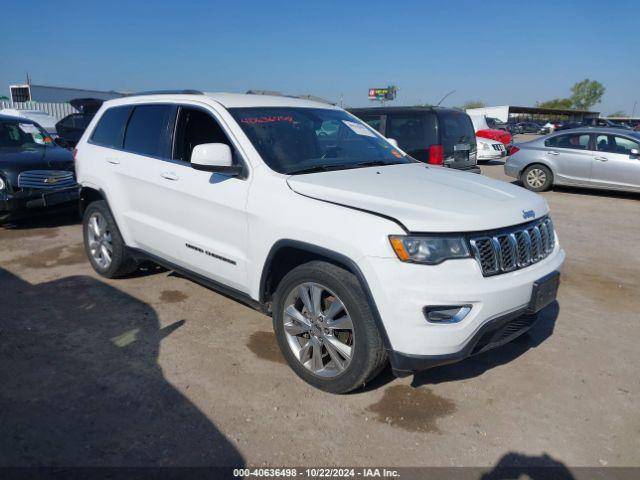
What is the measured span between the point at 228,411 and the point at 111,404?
71 cm

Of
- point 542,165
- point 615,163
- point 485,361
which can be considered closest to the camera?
point 485,361

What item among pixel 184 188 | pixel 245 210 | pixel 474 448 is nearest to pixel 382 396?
pixel 474 448

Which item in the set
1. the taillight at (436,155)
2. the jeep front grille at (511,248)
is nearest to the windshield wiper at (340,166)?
the jeep front grille at (511,248)

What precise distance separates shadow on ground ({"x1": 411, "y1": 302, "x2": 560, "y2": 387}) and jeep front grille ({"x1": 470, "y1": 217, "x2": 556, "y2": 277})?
91cm

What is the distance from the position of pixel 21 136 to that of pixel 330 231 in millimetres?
7219

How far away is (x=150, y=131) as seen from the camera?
450cm

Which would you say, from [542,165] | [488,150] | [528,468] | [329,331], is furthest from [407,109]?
[488,150]

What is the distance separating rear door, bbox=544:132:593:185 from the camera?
11.2 metres

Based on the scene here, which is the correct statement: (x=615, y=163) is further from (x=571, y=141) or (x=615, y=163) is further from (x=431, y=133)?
(x=431, y=133)

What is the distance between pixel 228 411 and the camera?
120 inches

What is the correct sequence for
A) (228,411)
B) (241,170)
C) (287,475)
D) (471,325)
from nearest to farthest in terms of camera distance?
(287,475) < (471,325) < (228,411) < (241,170)

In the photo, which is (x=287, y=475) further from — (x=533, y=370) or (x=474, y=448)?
(x=533, y=370)

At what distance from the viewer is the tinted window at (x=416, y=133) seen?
27.6ft

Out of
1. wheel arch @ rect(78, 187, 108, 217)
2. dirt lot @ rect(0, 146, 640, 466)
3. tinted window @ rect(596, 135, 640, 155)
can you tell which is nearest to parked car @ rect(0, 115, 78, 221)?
wheel arch @ rect(78, 187, 108, 217)
